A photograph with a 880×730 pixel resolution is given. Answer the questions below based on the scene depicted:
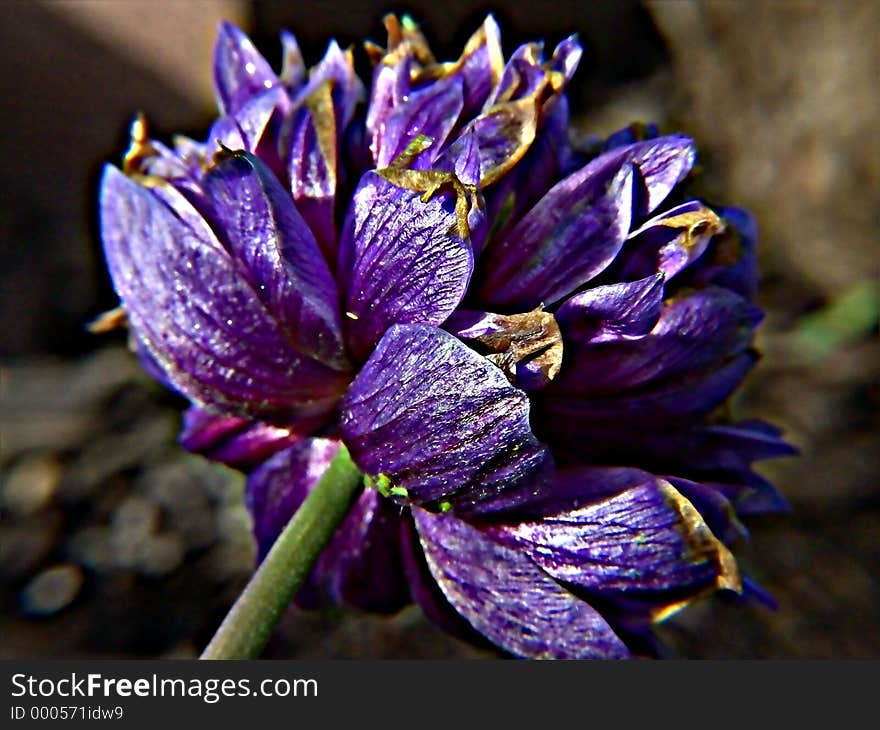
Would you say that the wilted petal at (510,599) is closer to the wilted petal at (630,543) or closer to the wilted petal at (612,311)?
the wilted petal at (630,543)

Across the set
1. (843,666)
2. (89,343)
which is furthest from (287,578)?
(89,343)

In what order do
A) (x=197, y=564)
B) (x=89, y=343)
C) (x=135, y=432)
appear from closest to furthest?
1. (x=197, y=564)
2. (x=135, y=432)
3. (x=89, y=343)

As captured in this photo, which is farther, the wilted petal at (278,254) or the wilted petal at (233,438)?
the wilted petal at (233,438)

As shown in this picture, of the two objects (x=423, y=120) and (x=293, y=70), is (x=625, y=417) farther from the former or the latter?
(x=293, y=70)

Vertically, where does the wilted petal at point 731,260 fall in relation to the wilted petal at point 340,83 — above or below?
below

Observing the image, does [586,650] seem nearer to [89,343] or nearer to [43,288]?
[89,343]

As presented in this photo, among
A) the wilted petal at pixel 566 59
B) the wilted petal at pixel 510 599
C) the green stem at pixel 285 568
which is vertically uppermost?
the wilted petal at pixel 566 59

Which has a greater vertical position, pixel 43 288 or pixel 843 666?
pixel 43 288

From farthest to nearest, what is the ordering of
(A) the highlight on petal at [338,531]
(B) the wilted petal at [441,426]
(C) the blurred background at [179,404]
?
(C) the blurred background at [179,404], (A) the highlight on petal at [338,531], (B) the wilted petal at [441,426]

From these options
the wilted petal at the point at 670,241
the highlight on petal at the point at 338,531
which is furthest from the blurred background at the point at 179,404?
the wilted petal at the point at 670,241
